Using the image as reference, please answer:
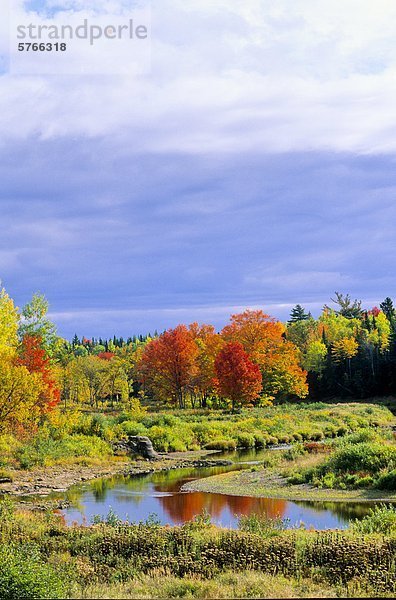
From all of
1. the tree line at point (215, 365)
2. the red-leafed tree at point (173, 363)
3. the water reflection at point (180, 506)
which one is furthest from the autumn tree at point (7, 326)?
the red-leafed tree at point (173, 363)

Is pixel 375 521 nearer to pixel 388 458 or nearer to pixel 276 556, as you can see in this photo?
pixel 276 556

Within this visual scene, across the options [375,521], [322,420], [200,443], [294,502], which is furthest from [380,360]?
[375,521]

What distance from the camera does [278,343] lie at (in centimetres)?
7844

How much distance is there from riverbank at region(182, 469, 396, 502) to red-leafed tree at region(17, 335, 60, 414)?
13144 mm

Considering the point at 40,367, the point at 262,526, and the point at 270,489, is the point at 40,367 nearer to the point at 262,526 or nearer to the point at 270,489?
the point at 270,489

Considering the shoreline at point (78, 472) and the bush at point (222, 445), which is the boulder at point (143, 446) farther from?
the bush at point (222, 445)

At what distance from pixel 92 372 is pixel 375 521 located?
78.4 m

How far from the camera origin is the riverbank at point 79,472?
1165 inches

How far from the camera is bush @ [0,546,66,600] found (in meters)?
10.5

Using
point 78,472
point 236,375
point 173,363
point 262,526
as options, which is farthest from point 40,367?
point 173,363

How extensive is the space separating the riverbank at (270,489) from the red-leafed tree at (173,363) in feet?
129

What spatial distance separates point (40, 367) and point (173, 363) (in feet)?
105

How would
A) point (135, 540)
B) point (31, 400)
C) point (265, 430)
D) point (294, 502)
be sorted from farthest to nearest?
1. point (265, 430)
2. point (31, 400)
3. point (294, 502)
4. point (135, 540)

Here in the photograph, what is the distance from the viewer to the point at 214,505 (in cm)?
2452
